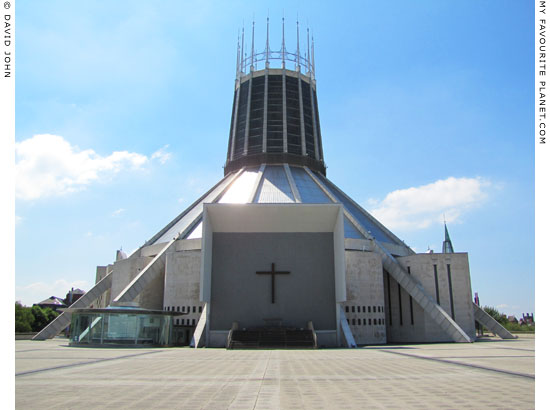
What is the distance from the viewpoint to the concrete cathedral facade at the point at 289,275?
23984mm

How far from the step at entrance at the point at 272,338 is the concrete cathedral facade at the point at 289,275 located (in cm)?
18

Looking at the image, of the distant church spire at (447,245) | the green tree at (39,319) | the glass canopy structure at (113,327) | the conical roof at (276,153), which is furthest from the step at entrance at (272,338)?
the distant church spire at (447,245)

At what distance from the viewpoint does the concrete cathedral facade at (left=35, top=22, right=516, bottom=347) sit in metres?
24.0

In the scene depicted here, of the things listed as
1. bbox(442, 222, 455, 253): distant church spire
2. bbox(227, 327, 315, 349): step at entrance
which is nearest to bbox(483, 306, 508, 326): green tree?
bbox(442, 222, 455, 253): distant church spire

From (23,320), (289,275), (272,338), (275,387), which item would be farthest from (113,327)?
(23,320)

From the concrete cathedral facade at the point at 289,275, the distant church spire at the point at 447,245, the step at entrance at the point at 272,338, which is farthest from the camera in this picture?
the distant church spire at the point at 447,245

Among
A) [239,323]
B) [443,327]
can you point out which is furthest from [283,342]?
[443,327]

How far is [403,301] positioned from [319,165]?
56.9 ft

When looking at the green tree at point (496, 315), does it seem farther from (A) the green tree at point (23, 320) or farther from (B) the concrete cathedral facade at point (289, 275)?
(A) the green tree at point (23, 320)

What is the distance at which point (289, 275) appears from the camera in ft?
80.5

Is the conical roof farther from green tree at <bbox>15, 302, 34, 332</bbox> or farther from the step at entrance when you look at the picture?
green tree at <bbox>15, 302, 34, 332</bbox>

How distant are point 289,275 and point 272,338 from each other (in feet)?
12.9

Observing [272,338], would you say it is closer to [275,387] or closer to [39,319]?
[275,387]

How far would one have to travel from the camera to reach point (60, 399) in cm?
586
